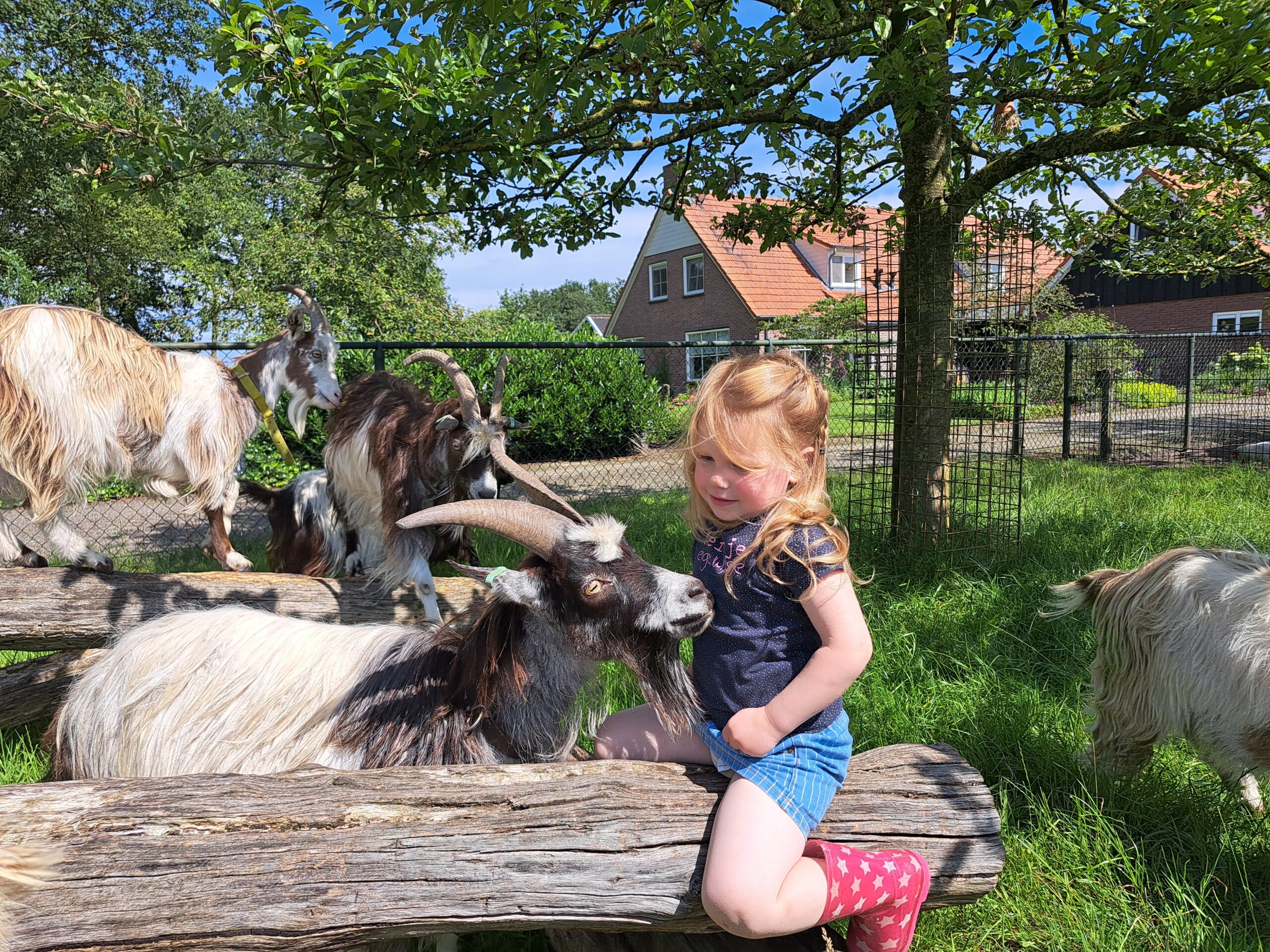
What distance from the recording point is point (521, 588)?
202 centimetres

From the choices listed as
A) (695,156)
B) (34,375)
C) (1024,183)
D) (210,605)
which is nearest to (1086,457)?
(1024,183)

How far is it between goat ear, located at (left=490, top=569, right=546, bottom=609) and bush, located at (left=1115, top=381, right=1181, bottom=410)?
39.2 ft

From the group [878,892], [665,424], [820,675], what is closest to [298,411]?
[820,675]

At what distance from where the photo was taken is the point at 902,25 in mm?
3324

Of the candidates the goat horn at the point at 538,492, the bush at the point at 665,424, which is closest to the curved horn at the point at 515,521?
the goat horn at the point at 538,492

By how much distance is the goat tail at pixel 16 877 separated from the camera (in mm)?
1384

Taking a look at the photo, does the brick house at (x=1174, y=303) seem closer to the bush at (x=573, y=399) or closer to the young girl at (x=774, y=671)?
the bush at (x=573, y=399)

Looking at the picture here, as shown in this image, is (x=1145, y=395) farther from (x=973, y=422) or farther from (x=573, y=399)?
(x=573, y=399)

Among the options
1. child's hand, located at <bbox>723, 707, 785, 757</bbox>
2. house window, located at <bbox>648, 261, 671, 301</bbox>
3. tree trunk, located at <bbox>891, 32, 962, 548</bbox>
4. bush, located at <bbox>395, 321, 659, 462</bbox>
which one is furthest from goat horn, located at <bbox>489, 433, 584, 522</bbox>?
house window, located at <bbox>648, 261, 671, 301</bbox>

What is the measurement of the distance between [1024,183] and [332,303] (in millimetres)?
12791

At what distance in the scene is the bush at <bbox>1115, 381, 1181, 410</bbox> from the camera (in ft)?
37.4

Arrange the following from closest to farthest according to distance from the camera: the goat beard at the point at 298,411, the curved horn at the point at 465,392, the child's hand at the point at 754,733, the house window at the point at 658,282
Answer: the child's hand at the point at 754,733
the curved horn at the point at 465,392
the goat beard at the point at 298,411
the house window at the point at 658,282

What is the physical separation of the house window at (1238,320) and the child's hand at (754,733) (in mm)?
28326

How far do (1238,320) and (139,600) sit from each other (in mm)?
31442
